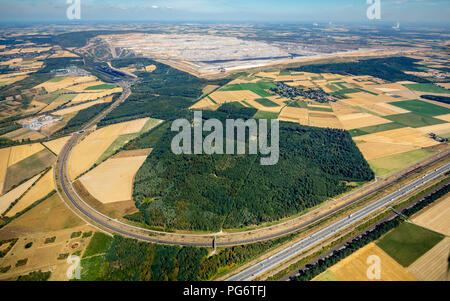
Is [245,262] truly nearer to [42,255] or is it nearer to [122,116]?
[42,255]

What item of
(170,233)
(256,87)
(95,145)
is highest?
(256,87)

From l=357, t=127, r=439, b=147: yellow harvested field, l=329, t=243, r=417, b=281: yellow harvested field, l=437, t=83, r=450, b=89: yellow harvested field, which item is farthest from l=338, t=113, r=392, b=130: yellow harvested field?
l=437, t=83, r=450, b=89: yellow harvested field

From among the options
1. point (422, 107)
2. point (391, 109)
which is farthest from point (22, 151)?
point (422, 107)

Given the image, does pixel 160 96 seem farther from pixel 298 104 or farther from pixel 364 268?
pixel 364 268

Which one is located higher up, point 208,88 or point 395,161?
point 208,88

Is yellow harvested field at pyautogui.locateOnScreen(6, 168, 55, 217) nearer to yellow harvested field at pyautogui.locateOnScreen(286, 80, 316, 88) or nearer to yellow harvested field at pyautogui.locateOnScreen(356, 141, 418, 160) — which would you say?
yellow harvested field at pyautogui.locateOnScreen(356, 141, 418, 160)

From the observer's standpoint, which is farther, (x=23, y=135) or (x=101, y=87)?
(x=101, y=87)
